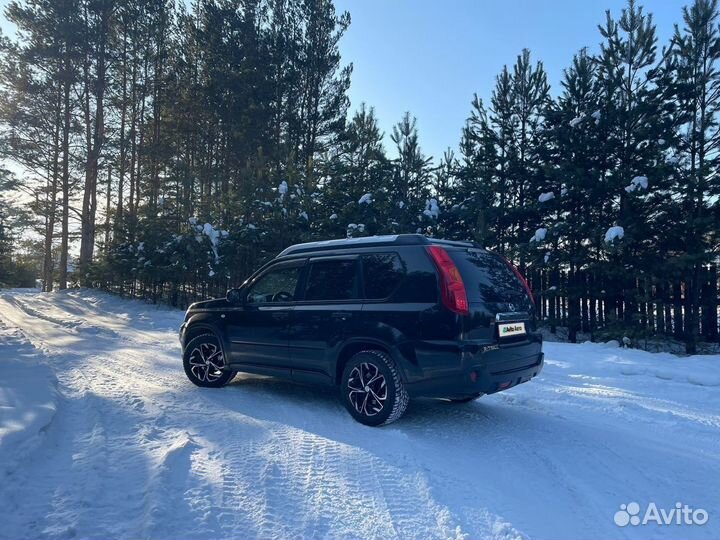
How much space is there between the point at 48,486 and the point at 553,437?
168 inches

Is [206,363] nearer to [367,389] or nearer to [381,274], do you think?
[367,389]

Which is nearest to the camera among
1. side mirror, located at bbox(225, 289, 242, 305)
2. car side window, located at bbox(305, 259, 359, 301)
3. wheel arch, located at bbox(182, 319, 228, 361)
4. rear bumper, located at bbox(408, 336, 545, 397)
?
rear bumper, located at bbox(408, 336, 545, 397)

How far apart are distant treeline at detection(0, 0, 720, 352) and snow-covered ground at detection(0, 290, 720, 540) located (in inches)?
198

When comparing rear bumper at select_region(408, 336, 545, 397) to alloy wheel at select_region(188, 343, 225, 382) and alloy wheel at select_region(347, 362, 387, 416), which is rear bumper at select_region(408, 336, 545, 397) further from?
alloy wheel at select_region(188, 343, 225, 382)

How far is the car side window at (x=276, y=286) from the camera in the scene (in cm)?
589

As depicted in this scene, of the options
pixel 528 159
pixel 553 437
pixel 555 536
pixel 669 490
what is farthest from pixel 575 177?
pixel 555 536

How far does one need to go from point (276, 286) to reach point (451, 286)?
2458mm

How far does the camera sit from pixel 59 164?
1016 inches

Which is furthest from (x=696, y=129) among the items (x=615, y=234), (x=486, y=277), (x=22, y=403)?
(x=22, y=403)

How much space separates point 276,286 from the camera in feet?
20.0

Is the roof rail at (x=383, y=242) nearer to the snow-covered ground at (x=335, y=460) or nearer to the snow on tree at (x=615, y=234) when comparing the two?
the snow-covered ground at (x=335, y=460)

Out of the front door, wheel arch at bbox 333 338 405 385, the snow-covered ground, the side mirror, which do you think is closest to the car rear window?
wheel arch at bbox 333 338 405 385

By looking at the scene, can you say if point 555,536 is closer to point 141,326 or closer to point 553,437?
point 553,437

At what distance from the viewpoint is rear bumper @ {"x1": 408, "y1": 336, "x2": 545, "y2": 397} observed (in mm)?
4409
